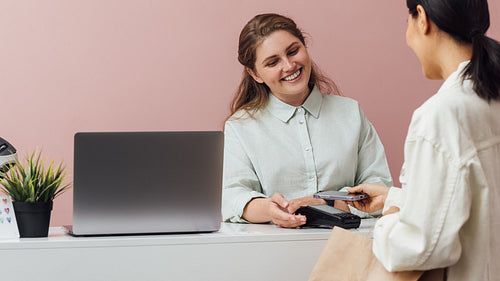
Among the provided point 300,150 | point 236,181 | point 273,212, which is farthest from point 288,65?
point 273,212

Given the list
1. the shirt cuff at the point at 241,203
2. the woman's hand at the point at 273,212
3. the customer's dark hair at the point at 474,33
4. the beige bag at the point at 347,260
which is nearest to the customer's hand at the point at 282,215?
the woman's hand at the point at 273,212

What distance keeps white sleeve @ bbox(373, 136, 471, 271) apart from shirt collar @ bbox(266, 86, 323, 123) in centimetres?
118

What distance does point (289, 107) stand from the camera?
2229mm

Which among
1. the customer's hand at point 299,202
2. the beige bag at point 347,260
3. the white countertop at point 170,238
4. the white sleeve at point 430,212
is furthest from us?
the customer's hand at point 299,202

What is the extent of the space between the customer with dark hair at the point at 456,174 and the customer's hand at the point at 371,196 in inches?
20.2

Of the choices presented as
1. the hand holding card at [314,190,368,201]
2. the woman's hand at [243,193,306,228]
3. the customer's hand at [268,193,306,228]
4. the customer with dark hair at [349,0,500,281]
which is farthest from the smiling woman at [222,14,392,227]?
the customer with dark hair at [349,0,500,281]

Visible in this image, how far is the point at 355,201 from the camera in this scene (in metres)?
1.66

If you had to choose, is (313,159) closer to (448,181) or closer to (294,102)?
(294,102)

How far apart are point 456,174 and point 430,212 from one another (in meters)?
0.08

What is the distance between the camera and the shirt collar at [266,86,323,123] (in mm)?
2223

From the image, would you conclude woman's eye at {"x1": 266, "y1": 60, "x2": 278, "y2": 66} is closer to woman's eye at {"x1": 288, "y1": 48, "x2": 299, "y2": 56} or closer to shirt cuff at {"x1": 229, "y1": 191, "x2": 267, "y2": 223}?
woman's eye at {"x1": 288, "y1": 48, "x2": 299, "y2": 56}

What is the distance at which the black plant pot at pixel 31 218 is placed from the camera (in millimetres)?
1461

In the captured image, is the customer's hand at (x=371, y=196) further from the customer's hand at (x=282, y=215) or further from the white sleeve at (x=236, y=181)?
the white sleeve at (x=236, y=181)

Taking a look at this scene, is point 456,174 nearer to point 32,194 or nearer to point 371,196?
point 371,196
